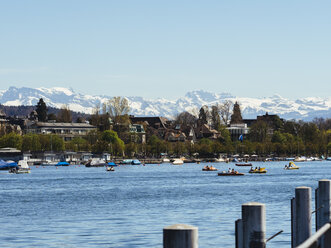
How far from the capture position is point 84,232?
43.3 metres

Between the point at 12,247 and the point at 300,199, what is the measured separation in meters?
21.5

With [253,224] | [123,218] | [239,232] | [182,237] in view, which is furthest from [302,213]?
[123,218]

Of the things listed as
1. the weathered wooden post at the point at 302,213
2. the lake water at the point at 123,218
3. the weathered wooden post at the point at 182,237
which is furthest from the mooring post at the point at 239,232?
the lake water at the point at 123,218

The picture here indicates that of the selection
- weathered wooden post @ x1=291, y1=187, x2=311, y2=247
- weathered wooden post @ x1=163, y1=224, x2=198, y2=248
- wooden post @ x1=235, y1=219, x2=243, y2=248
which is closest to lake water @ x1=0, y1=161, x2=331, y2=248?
weathered wooden post @ x1=291, y1=187, x2=311, y2=247

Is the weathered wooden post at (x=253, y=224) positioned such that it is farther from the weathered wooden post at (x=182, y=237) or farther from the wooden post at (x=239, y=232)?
the weathered wooden post at (x=182, y=237)

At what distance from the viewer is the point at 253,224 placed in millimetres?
14422

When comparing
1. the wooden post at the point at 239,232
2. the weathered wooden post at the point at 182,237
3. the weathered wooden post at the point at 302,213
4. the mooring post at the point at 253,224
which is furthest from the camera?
the weathered wooden post at the point at 302,213

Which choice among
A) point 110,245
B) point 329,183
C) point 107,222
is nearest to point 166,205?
point 107,222

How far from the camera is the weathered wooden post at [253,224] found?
46.6 ft

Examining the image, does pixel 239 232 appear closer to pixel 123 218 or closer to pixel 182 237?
pixel 182 237

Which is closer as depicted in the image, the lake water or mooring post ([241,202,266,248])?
mooring post ([241,202,266,248])

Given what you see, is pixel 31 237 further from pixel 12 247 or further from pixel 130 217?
pixel 130 217

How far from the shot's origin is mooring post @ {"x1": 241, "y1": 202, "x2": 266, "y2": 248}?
46.6 feet

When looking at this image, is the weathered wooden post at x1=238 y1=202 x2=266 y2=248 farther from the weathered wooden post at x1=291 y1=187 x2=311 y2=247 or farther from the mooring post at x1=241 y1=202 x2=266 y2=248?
the weathered wooden post at x1=291 y1=187 x2=311 y2=247
